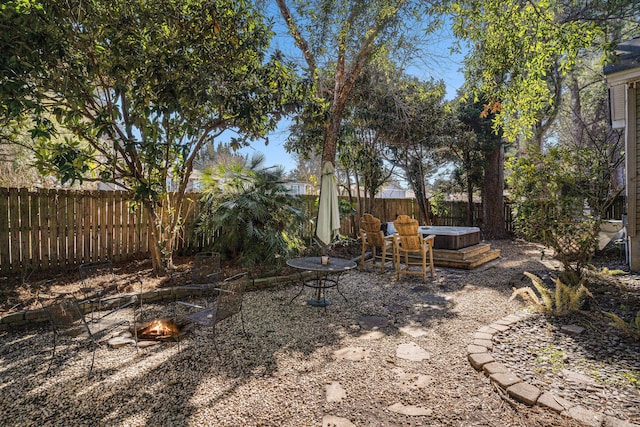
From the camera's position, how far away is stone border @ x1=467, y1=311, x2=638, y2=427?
2166mm

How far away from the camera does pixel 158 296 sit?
4.89 meters

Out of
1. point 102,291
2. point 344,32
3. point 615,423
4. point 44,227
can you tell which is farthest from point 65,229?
point 615,423

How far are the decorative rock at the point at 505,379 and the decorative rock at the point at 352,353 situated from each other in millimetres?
1064

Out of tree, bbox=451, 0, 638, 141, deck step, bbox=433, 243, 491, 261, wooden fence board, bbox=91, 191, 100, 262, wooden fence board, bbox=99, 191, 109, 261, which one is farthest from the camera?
deck step, bbox=433, 243, 491, 261

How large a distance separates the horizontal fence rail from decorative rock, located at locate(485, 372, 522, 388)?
492 cm

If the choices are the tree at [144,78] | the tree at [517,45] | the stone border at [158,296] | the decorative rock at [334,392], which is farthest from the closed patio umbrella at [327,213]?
the tree at [517,45]

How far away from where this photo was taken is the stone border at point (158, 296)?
3854mm

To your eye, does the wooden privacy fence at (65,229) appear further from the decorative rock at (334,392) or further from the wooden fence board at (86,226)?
the decorative rock at (334,392)

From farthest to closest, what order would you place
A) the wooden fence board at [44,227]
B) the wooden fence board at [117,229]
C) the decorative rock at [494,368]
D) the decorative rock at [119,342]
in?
the wooden fence board at [117,229]
the wooden fence board at [44,227]
the decorative rock at [119,342]
the decorative rock at [494,368]

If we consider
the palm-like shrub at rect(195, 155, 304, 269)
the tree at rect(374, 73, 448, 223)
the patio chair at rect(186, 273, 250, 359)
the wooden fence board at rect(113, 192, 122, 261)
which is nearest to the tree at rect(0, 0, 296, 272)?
the palm-like shrub at rect(195, 155, 304, 269)

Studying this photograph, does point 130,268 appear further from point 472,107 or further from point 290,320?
point 472,107

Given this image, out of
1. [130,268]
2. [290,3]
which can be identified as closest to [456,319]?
[130,268]

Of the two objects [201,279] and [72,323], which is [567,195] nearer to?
[201,279]

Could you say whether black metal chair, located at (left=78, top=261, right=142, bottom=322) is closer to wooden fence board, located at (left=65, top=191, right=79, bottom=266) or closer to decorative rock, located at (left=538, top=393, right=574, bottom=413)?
wooden fence board, located at (left=65, top=191, right=79, bottom=266)
